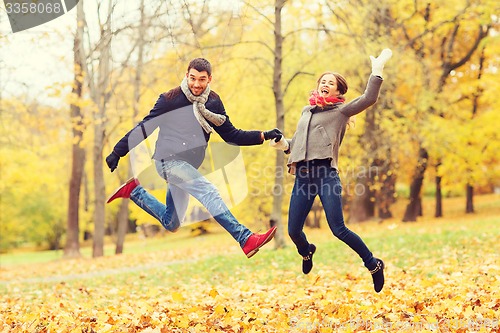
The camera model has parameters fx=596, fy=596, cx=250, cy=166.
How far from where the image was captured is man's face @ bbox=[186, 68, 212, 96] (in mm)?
5473

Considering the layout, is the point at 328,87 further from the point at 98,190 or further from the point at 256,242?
the point at 98,190

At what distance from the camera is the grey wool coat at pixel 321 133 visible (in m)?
5.54

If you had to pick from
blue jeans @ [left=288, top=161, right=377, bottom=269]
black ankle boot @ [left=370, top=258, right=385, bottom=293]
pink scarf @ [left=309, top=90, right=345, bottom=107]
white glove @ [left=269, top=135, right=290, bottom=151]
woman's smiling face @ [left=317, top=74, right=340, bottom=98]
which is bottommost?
black ankle boot @ [left=370, top=258, right=385, bottom=293]

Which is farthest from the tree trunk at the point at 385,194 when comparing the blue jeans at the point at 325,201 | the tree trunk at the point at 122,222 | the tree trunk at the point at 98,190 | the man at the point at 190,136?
the man at the point at 190,136

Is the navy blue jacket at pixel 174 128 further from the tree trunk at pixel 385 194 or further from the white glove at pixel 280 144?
the tree trunk at pixel 385 194

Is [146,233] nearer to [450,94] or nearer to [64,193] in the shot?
[64,193]

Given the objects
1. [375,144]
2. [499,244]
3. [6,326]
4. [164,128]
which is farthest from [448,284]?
[375,144]

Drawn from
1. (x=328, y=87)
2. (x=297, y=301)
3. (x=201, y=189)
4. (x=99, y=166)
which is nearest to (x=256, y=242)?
(x=201, y=189)

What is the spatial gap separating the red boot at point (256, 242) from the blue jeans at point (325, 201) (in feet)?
1.69

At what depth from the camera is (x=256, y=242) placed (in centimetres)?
527

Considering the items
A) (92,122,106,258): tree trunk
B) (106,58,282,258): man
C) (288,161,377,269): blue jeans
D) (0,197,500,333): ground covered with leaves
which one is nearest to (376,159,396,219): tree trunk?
(92,122,106,258): tree trunk

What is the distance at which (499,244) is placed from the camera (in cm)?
1132

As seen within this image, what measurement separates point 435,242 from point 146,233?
1514 inches

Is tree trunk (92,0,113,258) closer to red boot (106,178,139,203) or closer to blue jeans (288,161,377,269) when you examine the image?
red boot (106,178,139,203)
